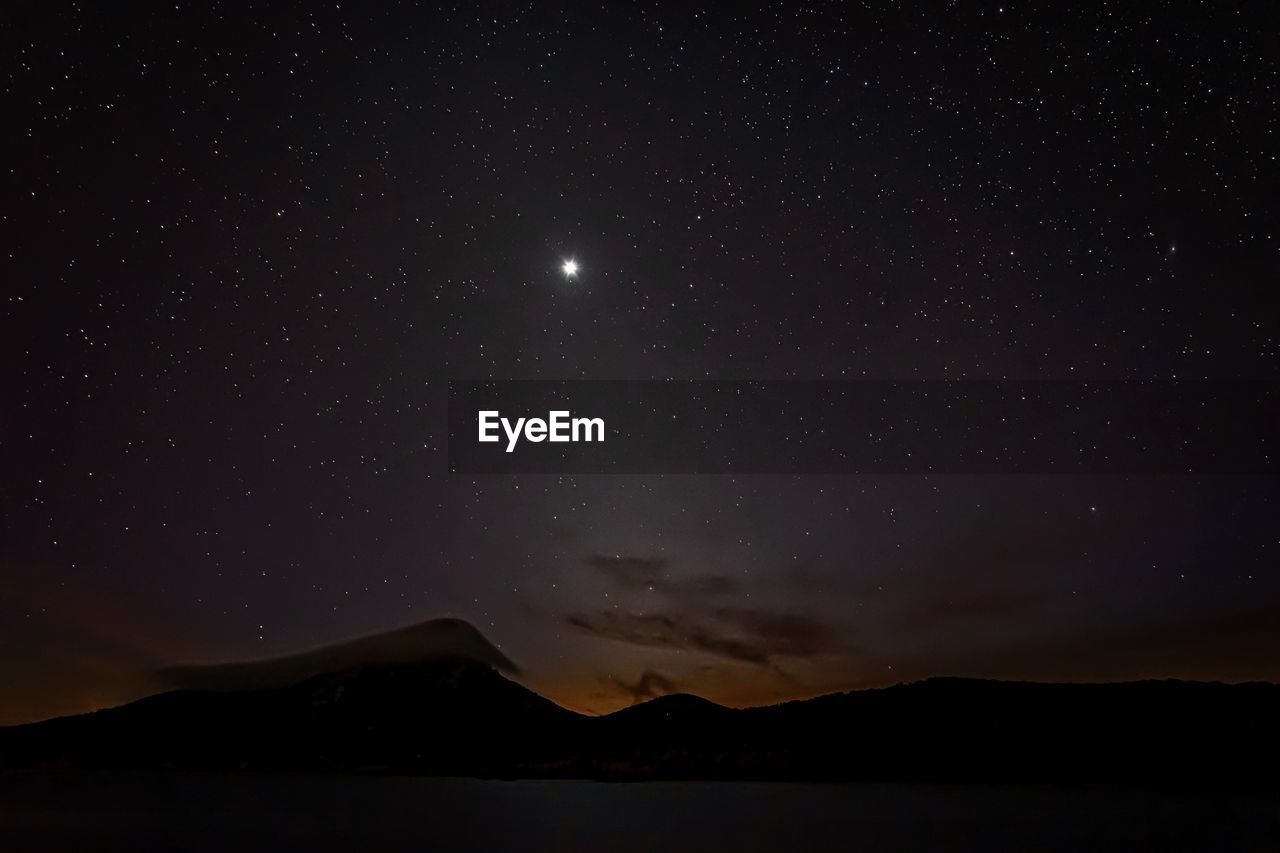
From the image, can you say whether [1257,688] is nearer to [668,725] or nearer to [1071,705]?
[1071,705]

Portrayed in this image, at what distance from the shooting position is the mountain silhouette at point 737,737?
12788cm

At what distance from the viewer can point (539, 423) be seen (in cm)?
1670

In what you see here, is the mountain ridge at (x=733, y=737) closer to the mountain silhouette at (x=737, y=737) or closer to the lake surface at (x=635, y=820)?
the mountain silhouette at (x=737, y=737)

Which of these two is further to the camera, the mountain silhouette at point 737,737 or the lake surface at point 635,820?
the mountain silhouette at point 737,737

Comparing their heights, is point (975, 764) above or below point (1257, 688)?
below

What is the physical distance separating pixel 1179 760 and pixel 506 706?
127m

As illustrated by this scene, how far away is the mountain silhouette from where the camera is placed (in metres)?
128

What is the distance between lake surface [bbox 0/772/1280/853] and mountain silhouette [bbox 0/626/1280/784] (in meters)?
28.2

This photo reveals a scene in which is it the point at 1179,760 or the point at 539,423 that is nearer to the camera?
the point at 539,423

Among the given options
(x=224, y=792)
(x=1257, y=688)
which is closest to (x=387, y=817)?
(x=224, y=792)

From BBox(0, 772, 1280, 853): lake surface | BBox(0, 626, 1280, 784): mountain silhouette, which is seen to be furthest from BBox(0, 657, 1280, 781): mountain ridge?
BBox(0, 772, 1280, 853): lake surface

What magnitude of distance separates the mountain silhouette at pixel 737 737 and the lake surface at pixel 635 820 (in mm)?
28231

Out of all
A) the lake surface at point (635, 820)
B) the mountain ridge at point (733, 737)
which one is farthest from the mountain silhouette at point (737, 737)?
the lake surface at point (635, 820)

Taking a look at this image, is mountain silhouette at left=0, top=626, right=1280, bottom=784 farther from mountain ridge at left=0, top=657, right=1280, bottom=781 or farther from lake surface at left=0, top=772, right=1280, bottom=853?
lake surface at left=0, top=772, right=1280, bottom=853
